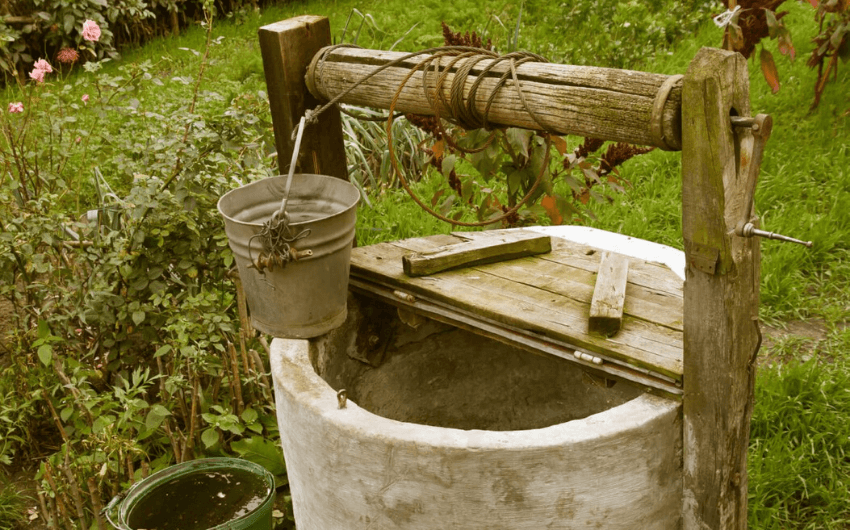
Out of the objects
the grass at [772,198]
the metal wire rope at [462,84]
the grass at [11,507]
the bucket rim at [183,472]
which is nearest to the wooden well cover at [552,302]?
the metal wire rope at [462,84]

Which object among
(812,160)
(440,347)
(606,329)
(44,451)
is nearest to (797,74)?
(812,160)

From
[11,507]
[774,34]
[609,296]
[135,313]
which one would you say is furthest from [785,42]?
[11,507]

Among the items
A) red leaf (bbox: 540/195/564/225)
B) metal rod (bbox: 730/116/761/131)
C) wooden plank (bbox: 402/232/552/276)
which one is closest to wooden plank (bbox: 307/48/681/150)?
metal rod (bbox: 730/116/761/131)

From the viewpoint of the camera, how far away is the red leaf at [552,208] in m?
3.41

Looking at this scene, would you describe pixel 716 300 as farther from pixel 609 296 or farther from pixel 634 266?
pixel 634 266

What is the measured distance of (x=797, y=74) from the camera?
18.0 ft

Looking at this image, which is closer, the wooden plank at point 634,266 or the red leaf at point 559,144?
the wooden plank at point 634,266

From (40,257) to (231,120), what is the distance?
91 cm

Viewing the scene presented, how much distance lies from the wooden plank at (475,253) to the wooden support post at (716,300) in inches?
33.7

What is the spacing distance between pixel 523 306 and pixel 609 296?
9.2 inches

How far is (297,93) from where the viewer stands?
2.55 metres

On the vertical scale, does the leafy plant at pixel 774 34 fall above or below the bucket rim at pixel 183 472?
above

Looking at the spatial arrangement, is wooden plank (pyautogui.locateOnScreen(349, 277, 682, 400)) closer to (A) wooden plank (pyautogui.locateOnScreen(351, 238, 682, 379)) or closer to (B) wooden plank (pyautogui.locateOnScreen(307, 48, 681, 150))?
(A) wooden plank (pyautogui.locateOnScreen(351, 238, 682, 379))

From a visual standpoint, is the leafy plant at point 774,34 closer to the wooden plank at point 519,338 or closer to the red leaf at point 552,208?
the red leaf at point 552,208
